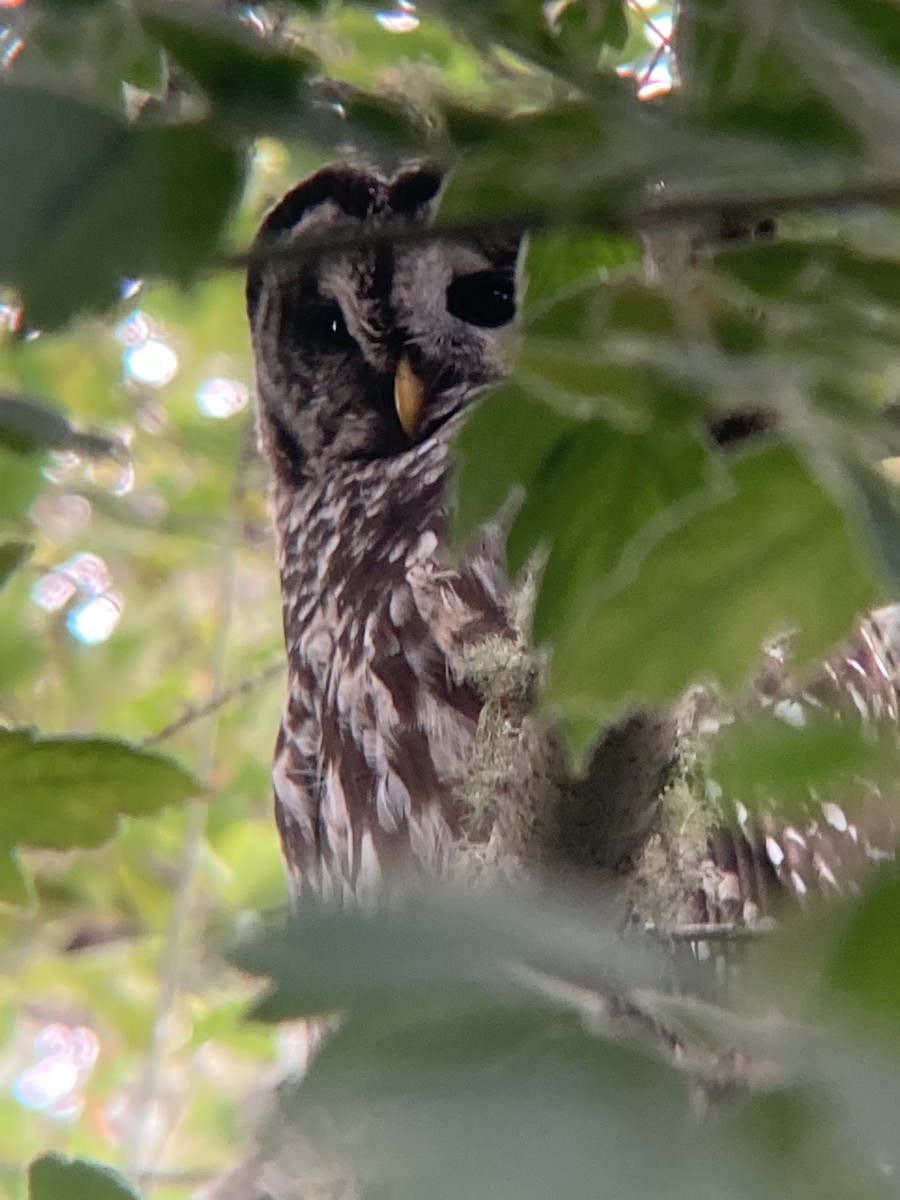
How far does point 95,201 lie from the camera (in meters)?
0.36

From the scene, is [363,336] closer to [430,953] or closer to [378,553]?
[378,553]

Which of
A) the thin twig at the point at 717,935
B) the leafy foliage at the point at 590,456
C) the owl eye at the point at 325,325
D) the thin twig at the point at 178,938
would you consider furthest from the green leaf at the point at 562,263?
the owl eye at the point at 325,325

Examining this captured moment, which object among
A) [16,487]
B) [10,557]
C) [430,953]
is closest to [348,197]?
[16,487]

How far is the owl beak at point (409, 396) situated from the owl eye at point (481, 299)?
0.26 feet

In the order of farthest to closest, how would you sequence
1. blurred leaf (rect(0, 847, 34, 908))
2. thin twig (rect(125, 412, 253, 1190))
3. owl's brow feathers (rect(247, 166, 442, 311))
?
thin twig (rect(125, 412, 253, 1190)), owl's brow feathers (rect(247, 166, 442, 311)), blurred leaf (rect(0, 847, 34, 908))

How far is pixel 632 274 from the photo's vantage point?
1.43 ft

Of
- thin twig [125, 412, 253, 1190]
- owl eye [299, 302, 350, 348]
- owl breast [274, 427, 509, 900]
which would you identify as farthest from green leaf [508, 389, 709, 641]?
owl eye [299, 302, 350, 348]

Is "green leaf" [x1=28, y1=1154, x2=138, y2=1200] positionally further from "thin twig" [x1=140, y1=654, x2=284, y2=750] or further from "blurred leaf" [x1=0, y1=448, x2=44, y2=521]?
"thin twig" [x1=140, y1=654, x2=284, y2=750]

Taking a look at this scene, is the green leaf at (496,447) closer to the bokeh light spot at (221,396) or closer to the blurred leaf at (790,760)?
the blurred leaf at (790,760)

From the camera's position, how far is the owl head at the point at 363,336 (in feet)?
4.71

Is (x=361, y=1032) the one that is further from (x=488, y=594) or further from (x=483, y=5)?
(x=488, y=594)

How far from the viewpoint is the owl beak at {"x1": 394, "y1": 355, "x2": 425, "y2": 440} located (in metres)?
1.58

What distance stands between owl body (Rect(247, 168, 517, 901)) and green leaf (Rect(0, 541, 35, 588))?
646mm

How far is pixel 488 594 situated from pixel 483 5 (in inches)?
34.5
